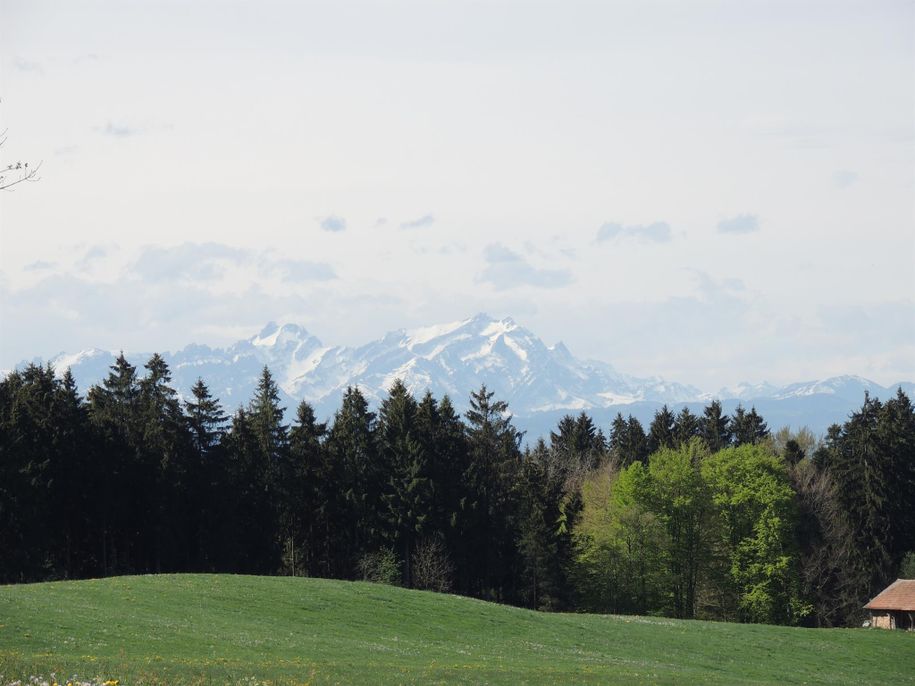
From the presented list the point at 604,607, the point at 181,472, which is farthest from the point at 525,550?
the point at 181,472

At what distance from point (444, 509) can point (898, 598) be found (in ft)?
122

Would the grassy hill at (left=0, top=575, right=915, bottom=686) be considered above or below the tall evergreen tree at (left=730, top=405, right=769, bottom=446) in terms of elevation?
below

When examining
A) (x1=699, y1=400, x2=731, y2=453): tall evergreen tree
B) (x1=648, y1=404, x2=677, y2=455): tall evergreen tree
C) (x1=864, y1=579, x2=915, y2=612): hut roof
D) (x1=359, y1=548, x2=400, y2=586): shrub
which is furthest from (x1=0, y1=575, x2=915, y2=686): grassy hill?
(x1=699, y1=400, x2=731, y2=453): tall evergreen tree

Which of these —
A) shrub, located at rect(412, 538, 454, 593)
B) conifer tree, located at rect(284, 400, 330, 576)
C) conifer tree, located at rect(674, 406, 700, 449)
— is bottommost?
shrub, located at rect(412, 538, 454, 593)

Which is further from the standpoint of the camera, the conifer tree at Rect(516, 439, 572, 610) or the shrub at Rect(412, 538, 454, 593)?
the conifer tree at Rect(516, 439, 572, 610)

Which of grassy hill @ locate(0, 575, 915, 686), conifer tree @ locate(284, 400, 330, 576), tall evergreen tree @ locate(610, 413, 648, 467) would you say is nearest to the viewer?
grassy hill @ locate(0, 575, 915, 686)

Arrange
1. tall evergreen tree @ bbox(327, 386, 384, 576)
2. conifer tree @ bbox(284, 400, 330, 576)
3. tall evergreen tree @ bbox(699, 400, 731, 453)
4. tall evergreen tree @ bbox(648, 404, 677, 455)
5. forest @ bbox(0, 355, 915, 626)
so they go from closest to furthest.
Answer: forest @ bbox(0, 355, 915, 626) → tall evergreen tree @ bbox(327, 386, 384, 576) → conifer tree @ bbox(284, 400, 330, 576) → tall evergreen tree @ bbox(648, 404, 677, 455) → tall evergreen tree @ bbox(699, 400, 731, 453)

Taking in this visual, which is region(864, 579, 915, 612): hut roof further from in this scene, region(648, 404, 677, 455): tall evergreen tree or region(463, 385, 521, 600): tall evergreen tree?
region(648, 404, 677, 455): tall evergreen tree

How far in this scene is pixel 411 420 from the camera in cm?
9369

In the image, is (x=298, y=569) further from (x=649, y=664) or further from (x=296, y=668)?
(x=296, y=668)

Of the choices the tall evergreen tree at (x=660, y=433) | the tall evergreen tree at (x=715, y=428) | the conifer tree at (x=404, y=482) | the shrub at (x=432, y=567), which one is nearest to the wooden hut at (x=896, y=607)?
the shrub at (x=432, y=567)

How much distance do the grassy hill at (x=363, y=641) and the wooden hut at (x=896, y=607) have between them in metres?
9.00

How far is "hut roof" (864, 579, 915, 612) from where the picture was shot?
81188 millimetres

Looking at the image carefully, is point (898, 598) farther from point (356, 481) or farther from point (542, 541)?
point (356, 481)
